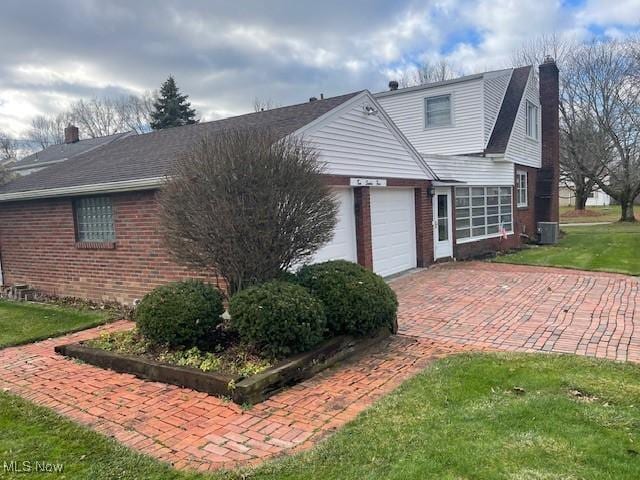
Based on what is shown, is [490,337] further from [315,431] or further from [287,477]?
[287,477]

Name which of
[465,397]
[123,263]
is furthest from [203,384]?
[123,263]

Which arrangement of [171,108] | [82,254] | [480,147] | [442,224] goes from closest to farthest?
[82,254] < [442,224] < [480,147] < [171,108]

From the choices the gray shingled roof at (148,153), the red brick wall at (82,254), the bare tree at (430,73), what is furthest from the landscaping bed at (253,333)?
the bare tree at (430,73)

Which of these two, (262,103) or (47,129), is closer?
(262,103)

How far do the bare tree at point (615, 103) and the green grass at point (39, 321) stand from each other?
26597 mm

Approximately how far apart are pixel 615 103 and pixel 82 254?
1144 inches

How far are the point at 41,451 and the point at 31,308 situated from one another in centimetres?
685

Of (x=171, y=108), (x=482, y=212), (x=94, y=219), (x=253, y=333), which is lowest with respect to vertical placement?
(x=253, y=333)

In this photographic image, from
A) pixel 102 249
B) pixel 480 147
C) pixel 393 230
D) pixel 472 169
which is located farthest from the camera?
pixel 480 147

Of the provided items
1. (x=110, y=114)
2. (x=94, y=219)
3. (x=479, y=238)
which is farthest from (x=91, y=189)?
(x=110, y=114)

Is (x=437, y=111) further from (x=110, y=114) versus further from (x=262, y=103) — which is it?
(x=110, y=114)

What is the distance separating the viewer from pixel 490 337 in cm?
611

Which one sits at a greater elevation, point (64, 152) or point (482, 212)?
point (64, 152)

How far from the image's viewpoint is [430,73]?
136 feet
